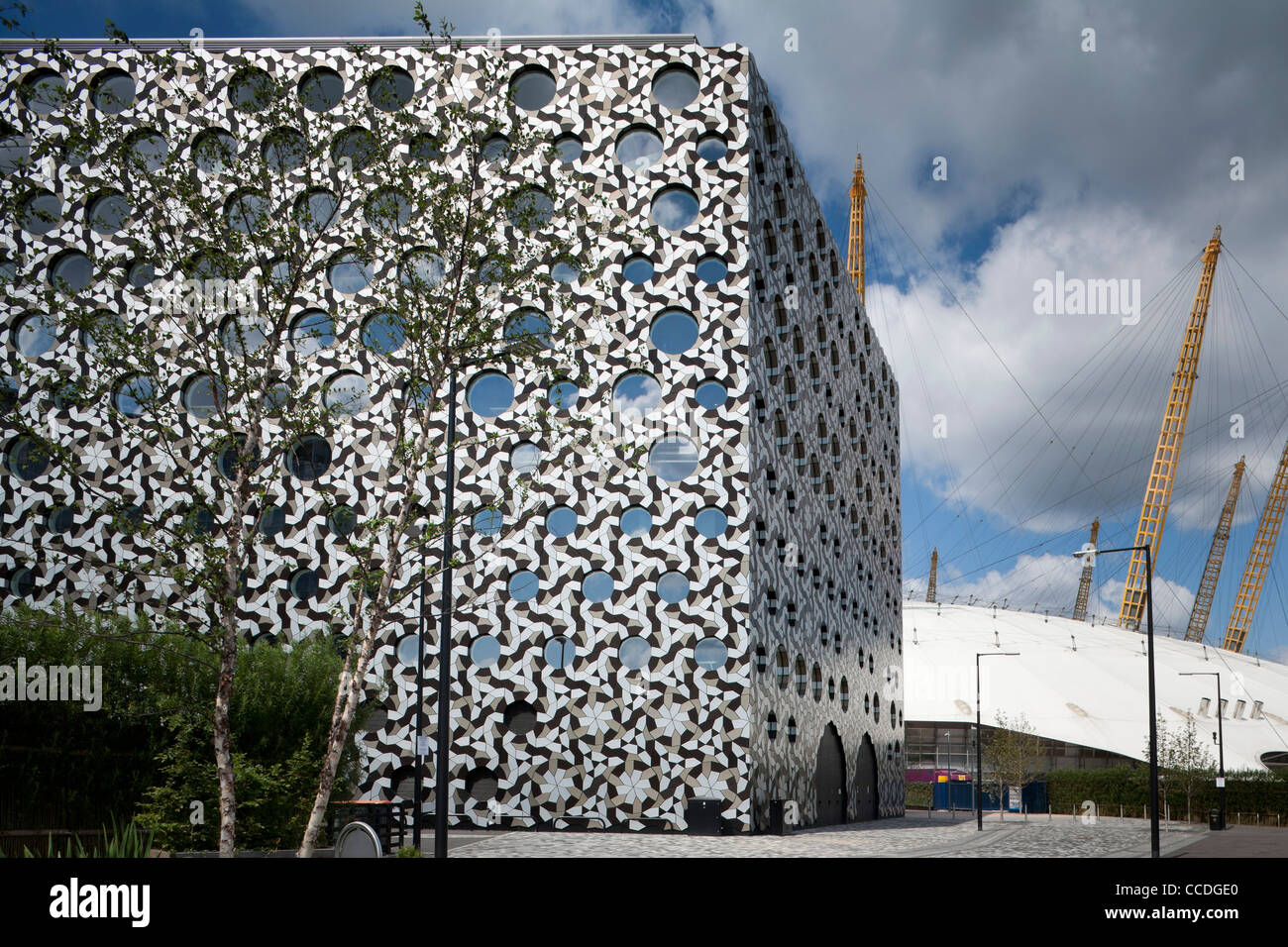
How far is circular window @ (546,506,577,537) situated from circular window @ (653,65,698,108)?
1337 centimetres

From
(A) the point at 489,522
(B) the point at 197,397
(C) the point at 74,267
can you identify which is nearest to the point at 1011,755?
(A) the point at 489,522

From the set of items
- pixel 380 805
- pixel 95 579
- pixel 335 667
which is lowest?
pixel 380 805

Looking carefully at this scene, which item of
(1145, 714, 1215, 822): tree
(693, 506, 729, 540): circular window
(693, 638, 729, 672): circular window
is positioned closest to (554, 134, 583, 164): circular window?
(693, 506, 729, 540): circular window

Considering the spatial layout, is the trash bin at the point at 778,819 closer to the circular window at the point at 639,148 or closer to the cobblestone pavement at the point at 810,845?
the cobblestone pavement at the point at 810,845

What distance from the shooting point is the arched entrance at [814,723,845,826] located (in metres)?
42.5

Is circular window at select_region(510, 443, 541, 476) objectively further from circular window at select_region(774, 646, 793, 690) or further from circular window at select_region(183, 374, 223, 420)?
circular window at select_region(774, 646, 793, 690)

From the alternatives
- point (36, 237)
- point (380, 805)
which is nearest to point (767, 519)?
point (380, 805)

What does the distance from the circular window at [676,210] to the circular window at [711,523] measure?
9.06 m

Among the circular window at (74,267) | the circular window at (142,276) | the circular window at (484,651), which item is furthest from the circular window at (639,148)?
the circular window at (74,267)

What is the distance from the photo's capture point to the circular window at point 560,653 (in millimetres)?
32688

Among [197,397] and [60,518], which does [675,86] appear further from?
[60,518]
